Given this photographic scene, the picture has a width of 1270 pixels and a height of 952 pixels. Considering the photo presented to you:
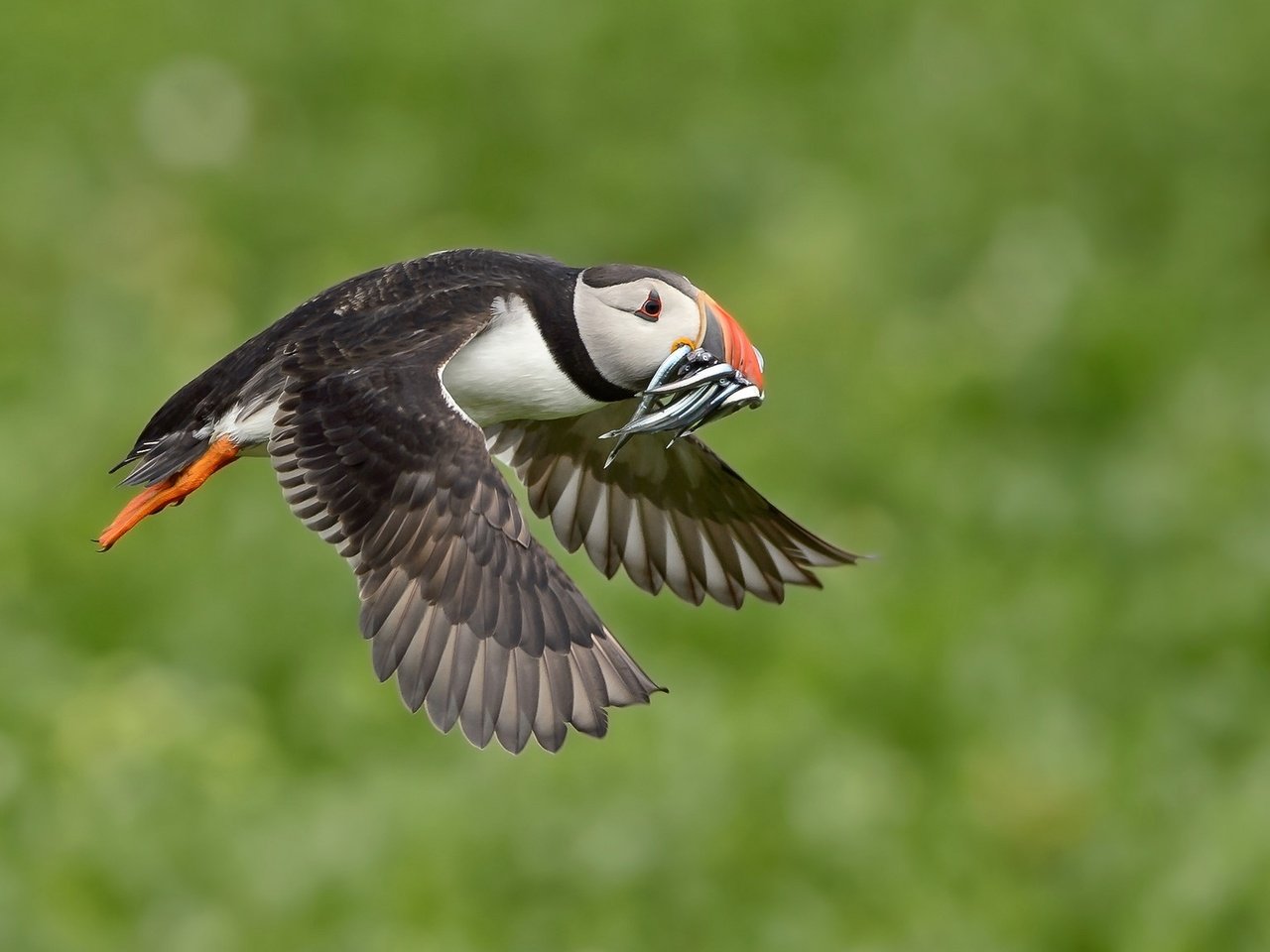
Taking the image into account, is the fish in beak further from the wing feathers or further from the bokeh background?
the bokeh background

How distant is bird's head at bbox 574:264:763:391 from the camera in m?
4.68

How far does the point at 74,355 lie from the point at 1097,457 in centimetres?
433

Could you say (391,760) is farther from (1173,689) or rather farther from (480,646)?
(480,646)

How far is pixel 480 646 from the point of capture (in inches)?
174

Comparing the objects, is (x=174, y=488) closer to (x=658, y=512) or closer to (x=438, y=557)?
(x=438, y=557)

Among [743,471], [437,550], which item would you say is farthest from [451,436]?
[743,471]

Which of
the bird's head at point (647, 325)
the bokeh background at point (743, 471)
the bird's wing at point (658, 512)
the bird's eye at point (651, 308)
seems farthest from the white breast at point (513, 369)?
the bokeh background at point (743, 471)

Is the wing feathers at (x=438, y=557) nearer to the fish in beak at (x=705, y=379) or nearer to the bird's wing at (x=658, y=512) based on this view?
the fish in beak at (x=705, y=379)

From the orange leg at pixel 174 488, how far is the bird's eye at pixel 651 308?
2.76 feet

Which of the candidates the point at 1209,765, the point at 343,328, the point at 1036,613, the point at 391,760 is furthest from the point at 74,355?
the point at 343,328

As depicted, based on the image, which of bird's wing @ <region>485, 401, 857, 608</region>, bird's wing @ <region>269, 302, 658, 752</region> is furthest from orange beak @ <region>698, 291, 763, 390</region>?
bird's wing @ <region>485, 401, 857, 608</region>

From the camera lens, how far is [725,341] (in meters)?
4.68

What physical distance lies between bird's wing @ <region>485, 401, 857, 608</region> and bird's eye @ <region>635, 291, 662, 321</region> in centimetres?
85

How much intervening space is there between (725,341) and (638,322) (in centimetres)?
18
